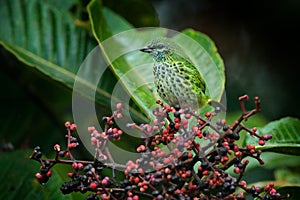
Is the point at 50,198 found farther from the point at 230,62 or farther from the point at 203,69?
the point at 230,62

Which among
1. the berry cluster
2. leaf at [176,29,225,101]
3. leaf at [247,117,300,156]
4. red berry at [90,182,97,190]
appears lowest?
red berry at [90,182,97,190]

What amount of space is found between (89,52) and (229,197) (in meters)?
1.49

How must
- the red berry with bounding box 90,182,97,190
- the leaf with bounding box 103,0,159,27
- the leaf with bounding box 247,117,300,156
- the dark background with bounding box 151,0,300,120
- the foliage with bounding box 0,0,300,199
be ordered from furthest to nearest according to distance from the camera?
the dark background with bounding box 151,0,300,120
the leaf with bounding box 103,0,159,27
the foliage with bounding box 0,0,300,199
the leaf with bounding box 247,117,300,156
the red berry with bounding box 90,182,97,190

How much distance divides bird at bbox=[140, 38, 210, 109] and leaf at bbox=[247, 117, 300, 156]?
250 mm

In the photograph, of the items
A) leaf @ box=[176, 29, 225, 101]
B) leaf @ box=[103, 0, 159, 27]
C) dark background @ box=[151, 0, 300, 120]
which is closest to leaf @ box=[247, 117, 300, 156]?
leaf @ box=[176, 29, 225, 101]

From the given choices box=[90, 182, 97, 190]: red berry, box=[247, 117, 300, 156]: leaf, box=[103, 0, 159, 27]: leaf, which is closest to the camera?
box=[90, 182, 97, 190]: red berry

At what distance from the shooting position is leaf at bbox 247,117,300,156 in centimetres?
→ 222

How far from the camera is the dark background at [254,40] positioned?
4.69m

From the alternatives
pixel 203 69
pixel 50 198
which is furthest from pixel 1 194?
pixel 203 69

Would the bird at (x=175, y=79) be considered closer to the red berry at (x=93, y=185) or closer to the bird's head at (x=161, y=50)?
the bird's head at (x=161, y=50)

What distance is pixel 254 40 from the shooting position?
5176mm

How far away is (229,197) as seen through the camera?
1.71 metres

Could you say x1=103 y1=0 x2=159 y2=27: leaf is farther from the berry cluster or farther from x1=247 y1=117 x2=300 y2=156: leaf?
the berry cluster

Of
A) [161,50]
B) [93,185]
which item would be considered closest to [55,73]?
[161,50]
